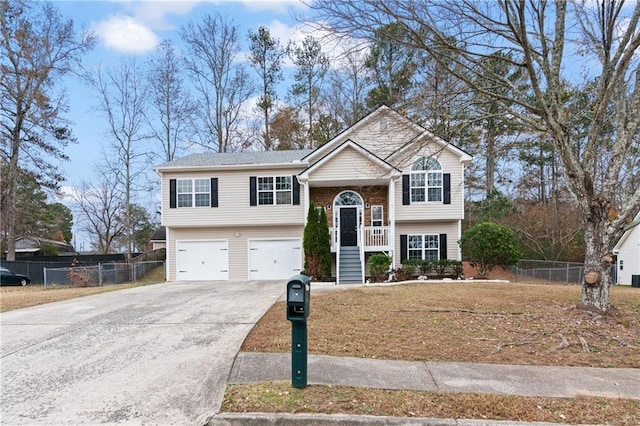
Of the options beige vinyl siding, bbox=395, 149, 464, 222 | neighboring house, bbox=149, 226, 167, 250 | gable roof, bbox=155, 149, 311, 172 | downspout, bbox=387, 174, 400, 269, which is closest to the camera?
downspout, bbox=387, 174, 400, 269

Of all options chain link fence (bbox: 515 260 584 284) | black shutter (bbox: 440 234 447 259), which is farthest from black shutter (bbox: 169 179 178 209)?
chain link fence (bbox: 515 260 584 284)

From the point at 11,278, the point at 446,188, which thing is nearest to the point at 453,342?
the point at 446,188

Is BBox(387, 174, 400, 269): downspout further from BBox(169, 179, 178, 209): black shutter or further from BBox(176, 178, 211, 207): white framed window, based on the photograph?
BBox(169, 179, 178, 209): black shutter

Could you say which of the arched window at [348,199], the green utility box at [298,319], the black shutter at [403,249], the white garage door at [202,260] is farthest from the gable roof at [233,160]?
the green utility box at [298,319]

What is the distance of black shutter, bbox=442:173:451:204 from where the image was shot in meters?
17.0

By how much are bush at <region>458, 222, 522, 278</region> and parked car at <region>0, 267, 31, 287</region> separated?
910 inches

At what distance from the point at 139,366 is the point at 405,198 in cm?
1402

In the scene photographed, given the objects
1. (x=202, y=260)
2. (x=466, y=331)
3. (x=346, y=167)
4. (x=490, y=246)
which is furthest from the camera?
(x=202, y=260)

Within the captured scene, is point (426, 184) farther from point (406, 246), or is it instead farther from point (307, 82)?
point (307, 82)

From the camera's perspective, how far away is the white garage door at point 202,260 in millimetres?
18094

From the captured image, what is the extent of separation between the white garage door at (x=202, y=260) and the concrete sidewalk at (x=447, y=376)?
13.6 m

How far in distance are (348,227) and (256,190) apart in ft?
14.8

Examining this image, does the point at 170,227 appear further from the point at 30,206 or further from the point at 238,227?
the point at 30,206

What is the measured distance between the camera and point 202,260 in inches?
719
